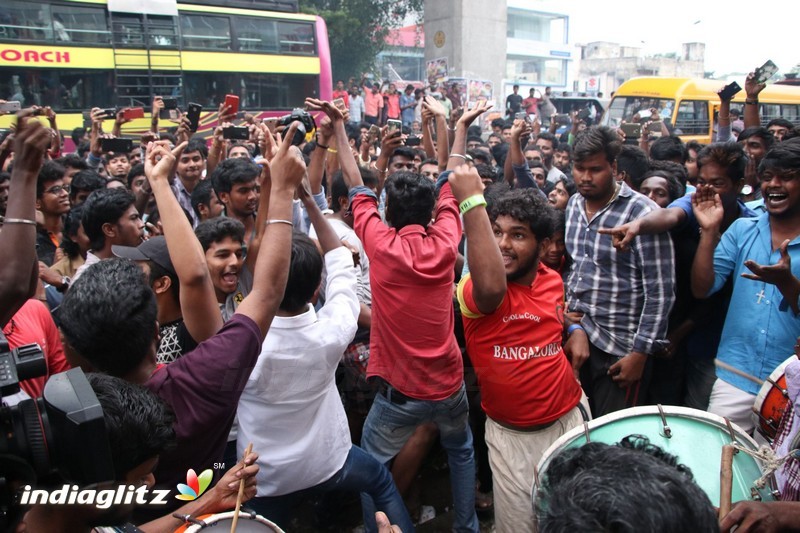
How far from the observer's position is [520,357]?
2.54 metres

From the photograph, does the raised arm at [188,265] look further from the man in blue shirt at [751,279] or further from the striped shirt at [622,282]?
the man in blue shirt at [751,279]

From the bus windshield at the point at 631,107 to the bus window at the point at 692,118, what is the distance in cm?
25

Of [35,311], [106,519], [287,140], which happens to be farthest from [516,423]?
[35,311]

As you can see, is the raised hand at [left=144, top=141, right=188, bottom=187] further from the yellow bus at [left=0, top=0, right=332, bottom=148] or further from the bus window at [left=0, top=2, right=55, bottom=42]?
the bus window at [left=0, top=2, right=55, bottom=42]

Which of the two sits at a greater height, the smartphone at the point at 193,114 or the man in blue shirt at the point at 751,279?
the smartphone at the point at 193,114

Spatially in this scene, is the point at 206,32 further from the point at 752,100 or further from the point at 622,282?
the point at 622,282

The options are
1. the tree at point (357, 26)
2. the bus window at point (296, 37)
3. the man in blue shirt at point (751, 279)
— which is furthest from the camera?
the tree at point (357, 26)

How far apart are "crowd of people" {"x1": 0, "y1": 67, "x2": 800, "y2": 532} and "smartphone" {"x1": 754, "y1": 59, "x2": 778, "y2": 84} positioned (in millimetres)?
2468

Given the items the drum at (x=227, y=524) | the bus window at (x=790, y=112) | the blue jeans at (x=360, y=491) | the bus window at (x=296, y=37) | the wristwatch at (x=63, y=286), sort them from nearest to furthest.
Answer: the drum at (x=227, y=524) → the blue jeans at (x=360, y=491) → the wristwatch at (x=63, y=286) → the bus window at (x=790, y=112) → the bus window at (x=296, y=37)

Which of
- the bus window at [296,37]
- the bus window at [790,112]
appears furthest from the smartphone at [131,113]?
the bus window at [790,112]

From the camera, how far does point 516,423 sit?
254cm

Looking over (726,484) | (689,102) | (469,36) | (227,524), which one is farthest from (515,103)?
(227,524)

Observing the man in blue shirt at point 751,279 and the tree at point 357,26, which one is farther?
the tree at point 357,26

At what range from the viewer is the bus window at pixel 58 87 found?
1133cm
